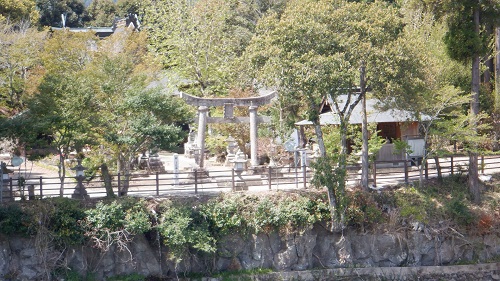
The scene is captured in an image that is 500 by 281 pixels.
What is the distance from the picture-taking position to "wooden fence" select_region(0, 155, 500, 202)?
20.8 metres

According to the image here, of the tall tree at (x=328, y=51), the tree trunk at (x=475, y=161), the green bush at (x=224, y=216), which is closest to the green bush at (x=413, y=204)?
the tree trunk at (x=475, y=161)

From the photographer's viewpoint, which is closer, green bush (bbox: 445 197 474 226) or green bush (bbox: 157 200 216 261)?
green bush (bbox: 157 200 216 261)

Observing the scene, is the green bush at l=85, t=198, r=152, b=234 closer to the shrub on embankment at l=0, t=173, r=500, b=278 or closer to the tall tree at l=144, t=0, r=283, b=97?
the shrub on embankment at l=0, t=173, r=500, b=278

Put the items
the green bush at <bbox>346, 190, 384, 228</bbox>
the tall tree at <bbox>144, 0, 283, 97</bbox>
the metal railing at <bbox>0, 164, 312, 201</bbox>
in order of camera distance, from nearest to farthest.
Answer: the metal railing at <bbox>0, 164, 312, 201</bbox>, the green bush at <bbox>346, 190, 384, 228</bbox>, the tall tree at <bbox>144, 0, 283, 97</bbox>

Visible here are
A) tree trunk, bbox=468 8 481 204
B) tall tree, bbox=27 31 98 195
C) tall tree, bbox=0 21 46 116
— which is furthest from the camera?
tall tree, bbox=0 21 46 116

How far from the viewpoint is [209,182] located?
21.3 m

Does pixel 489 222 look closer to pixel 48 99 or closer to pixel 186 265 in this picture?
pixel 186 265

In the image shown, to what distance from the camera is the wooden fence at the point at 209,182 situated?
20.8 meters

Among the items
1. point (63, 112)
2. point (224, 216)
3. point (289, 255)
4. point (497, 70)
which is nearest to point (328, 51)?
point (224, 216)

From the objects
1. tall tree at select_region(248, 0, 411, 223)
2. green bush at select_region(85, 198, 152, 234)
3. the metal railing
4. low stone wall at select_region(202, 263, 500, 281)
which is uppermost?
tall tree at select_region(248, 0, 411, 223)

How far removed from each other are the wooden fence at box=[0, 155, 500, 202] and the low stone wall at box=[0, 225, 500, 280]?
6.57 ft

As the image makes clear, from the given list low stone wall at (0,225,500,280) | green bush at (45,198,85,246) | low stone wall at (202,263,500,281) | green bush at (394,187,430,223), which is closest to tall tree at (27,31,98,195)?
green bush at (45,198,85,246)

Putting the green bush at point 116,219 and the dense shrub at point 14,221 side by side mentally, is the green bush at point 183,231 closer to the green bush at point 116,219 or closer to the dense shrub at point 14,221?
the green bush at point 116,219

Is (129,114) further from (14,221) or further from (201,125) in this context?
(14,221)
